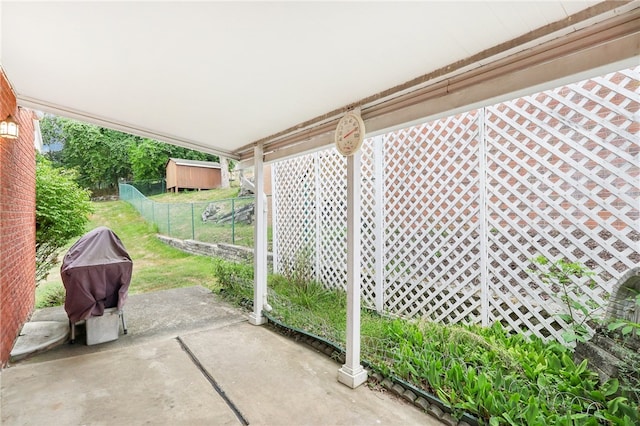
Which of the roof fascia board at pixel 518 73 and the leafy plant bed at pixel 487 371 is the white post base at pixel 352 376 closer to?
the leafy plant bed at pixel 487 371

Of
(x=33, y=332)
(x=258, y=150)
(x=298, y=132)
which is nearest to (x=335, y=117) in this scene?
(x=298, y=132)

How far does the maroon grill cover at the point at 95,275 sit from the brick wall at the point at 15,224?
452 mm

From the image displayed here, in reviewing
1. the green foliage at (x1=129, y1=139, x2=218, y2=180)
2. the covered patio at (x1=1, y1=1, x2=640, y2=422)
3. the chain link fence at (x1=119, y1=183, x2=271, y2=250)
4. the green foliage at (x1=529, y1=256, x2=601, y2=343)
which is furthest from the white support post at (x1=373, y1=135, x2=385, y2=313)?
the green foliage at (x1=129, y1=139, x2=218, y2=180)

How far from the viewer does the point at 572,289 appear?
2639 mm

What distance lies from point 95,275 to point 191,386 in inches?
71.1

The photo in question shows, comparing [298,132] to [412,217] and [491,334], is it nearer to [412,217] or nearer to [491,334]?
[412,217]

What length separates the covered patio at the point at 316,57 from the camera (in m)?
1.42

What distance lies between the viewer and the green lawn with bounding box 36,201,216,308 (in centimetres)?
621

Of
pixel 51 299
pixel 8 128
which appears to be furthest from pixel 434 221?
pixel 51 299

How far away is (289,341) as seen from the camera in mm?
3502

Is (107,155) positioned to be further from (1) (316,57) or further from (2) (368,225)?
(1) (316,57)

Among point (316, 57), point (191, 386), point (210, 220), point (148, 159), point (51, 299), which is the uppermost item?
point (148, 159)

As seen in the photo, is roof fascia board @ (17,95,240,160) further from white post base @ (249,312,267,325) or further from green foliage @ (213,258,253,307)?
white post base @ (249,312,267,325)

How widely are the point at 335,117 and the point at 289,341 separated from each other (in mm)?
2526
